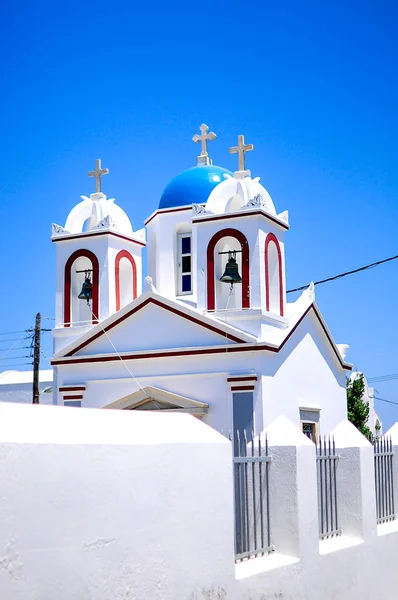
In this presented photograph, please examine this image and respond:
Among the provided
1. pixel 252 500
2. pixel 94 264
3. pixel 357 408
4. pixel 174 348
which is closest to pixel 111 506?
pixel 252 500

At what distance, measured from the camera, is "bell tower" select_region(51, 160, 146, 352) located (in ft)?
56.6

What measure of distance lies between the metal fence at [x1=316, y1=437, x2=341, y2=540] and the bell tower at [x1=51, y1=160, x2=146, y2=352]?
8.12m

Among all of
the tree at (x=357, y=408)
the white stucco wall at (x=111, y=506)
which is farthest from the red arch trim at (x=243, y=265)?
the tree at (x=357, y=408)

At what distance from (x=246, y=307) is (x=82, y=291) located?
3433 millimetres

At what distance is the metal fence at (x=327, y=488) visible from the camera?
30.6 feet

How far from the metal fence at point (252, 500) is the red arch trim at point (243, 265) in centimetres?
767

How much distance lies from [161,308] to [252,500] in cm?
825

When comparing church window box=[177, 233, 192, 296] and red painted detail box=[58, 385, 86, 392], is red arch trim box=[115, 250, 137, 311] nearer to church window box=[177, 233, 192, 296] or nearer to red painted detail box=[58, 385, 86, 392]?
church window box=[177, 233, 192, 296]

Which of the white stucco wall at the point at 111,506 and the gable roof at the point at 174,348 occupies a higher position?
the gable roof at the point at 174,348

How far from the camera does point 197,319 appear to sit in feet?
51.9

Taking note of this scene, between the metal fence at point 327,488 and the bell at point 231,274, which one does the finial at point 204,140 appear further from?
the metal fence at point 327,488

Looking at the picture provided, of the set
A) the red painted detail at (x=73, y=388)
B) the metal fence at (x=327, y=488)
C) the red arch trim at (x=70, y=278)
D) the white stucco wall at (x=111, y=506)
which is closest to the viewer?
the white stucco wall at (x=111, y=506)

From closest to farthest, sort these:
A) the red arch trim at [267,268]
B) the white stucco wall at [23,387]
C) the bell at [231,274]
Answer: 1. the bell at [231,274]
2. the red arch trim at [267,268]
3. the white stucco wall at [23,387]

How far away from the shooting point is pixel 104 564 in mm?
5816
